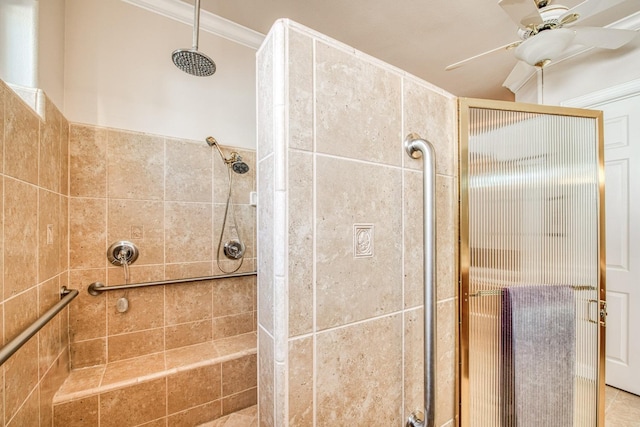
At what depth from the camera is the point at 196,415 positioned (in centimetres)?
144

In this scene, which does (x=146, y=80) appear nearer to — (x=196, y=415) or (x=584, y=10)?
(x=196, y=415)

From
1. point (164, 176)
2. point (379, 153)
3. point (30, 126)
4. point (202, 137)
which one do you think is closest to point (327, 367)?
point (379, 153)

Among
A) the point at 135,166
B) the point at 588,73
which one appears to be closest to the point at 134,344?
the point at 135,166

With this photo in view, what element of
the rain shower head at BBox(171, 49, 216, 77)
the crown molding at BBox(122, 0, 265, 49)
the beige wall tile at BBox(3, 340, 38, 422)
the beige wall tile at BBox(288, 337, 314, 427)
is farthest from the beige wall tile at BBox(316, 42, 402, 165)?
the crown molding at BBox(122, 0, 265, 49)

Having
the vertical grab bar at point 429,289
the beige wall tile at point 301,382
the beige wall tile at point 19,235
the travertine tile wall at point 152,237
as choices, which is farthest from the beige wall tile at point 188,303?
the vertical grab bar at point 429,289

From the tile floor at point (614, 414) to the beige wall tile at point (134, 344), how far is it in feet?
1.79

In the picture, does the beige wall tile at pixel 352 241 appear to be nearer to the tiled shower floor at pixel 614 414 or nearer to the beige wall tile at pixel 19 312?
the beige wall tile at pixel 19 312

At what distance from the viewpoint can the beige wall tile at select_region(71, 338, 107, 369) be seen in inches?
56.0

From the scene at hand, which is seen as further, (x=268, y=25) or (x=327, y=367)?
(x=268, y=25)

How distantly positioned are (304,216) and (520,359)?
94 centimetres

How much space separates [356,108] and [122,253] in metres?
1.58

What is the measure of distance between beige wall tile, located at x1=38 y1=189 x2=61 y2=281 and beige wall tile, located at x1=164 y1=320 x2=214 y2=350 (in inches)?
27.4

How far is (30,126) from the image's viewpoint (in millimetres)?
1008

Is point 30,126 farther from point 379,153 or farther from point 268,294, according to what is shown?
point 379,153
